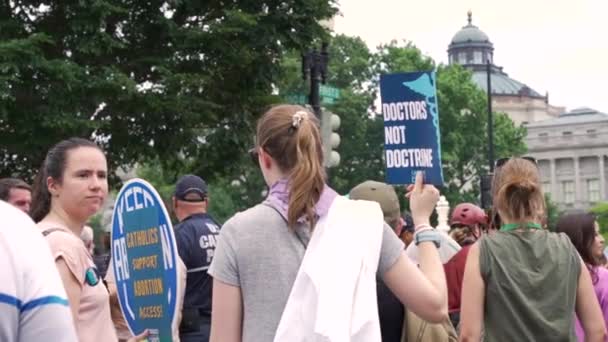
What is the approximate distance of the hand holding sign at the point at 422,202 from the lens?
3791mm

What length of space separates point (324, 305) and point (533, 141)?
438 feet

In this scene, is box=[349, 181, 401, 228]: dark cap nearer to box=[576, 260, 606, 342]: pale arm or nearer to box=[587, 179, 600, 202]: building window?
box=[576, 260, 606, 342]: pale arm

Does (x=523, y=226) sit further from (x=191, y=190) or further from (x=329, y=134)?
(x=329, y=134)

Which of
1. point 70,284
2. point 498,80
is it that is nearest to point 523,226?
point 70,284

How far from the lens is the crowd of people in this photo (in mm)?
2296

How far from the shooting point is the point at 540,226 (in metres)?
4.81

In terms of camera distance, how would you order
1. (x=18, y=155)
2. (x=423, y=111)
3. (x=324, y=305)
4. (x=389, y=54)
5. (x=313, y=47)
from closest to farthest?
1. (x=324, y=305)
2. (x=423, y=111)
3. (x=18, y=155)
4. (x=313, y=47)
5. (x=389, y=54)

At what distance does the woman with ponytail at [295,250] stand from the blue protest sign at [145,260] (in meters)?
0.65

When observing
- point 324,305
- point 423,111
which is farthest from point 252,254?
point 423,111

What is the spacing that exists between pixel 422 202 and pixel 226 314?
0.75m

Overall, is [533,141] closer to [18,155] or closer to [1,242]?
[18,155]

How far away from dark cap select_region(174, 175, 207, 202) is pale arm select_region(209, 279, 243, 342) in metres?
3.81

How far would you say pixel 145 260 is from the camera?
14.2 feet

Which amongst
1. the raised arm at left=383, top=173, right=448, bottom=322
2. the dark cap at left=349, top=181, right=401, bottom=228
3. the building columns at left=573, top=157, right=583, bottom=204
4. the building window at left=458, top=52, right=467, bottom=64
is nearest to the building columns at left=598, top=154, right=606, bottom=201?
the building columns at left=573, top=157, right=583, bottom=204
